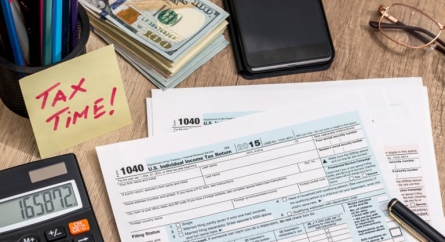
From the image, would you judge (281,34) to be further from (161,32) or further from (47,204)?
(47,204)

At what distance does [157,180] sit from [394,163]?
10.5 inches

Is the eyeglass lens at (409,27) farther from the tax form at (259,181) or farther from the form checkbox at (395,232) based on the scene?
the form checkbox at (395,232)

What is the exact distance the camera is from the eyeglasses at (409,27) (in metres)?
0.80

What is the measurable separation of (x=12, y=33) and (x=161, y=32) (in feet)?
0.62

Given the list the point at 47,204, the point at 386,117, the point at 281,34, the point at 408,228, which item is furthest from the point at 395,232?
the point at 47,204

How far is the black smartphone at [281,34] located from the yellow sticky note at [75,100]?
0.54 ft

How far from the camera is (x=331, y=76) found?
2.52 ft

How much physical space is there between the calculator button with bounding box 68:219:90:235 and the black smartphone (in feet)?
0.85

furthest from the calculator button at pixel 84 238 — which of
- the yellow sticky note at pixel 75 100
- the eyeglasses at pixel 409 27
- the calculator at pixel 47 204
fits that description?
the eyeglasses at pixel 409 27

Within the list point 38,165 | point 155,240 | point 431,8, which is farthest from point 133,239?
point 431,8

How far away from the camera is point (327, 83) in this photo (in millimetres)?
758

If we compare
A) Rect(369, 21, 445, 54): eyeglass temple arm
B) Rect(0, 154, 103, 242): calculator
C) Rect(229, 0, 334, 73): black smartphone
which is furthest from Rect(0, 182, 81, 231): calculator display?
Rect(369, 21, 445, 54): eyeglass temple arm

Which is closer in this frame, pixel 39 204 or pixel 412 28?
pixel 39 204

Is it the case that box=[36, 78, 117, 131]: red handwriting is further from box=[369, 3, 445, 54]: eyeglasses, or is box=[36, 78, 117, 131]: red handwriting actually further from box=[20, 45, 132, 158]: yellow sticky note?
box=[369, 3, 445, 54]: eyeglasses
